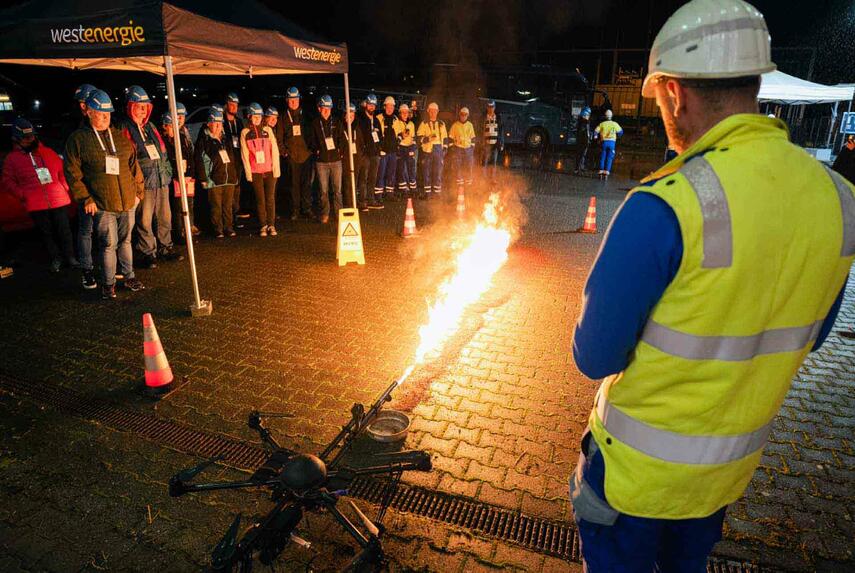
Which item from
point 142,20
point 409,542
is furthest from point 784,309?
point 142,20

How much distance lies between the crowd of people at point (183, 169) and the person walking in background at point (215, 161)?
0.7 inches

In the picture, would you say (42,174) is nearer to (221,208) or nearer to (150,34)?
(221,208)

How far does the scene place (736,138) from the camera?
4.67ft

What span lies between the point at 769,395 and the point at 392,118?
1212cm

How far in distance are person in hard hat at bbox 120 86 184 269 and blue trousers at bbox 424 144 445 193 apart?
7.20 metres

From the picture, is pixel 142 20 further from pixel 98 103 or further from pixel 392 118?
pixel 392 118

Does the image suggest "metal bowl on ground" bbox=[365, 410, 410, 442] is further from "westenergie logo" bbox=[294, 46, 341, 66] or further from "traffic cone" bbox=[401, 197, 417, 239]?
"traffic cone" bbox=[401, 197, 417, 239]

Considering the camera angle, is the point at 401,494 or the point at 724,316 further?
the point at 401,494

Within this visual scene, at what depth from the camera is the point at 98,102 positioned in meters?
6.01

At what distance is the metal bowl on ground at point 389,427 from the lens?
3.84m

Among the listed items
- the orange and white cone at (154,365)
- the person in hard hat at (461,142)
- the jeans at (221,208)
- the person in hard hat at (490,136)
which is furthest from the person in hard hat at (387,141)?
the orange and white cone at (154,365)

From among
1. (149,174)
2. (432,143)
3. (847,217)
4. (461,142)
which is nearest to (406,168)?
(432,143)

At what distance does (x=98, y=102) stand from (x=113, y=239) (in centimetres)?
165

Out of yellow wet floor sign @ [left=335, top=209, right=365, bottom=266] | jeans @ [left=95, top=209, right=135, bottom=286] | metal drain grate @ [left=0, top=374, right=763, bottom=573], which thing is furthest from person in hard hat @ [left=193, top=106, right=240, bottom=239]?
metal drain grate @ [left=0, top=374, right=763, bottom=573]
